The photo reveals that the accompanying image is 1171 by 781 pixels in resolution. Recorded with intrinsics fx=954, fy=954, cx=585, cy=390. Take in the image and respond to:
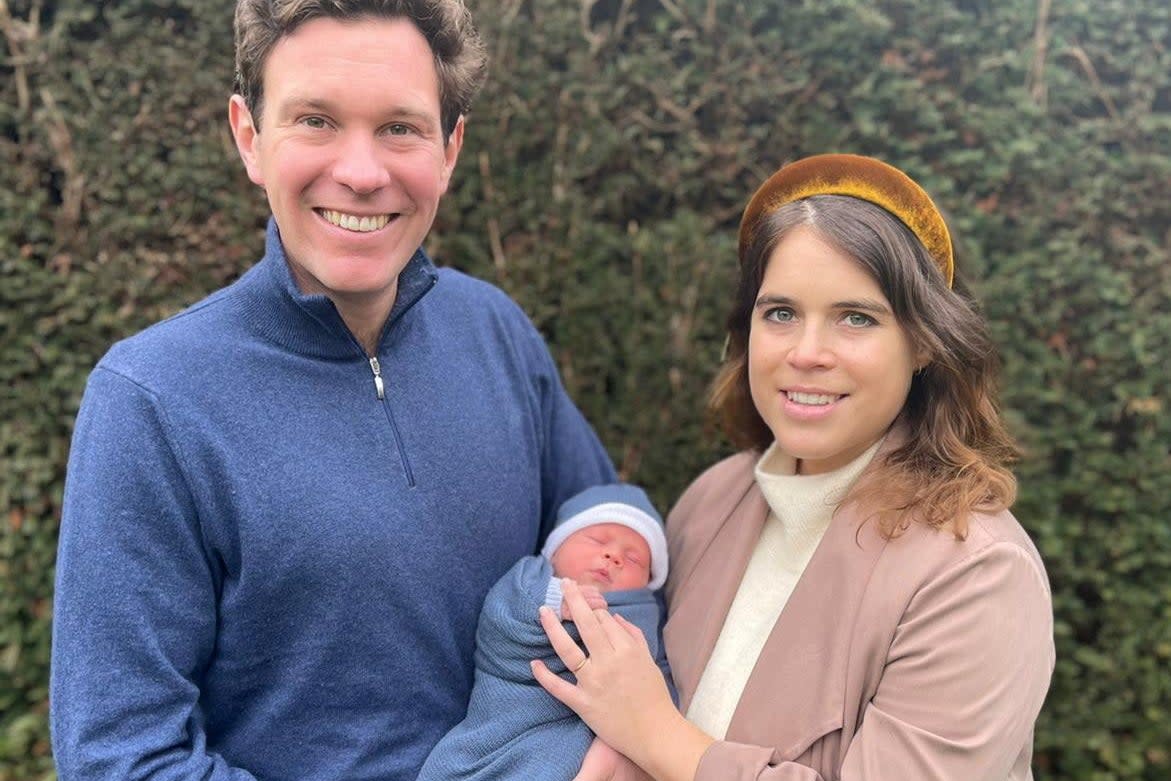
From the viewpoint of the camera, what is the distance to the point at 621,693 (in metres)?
1.92

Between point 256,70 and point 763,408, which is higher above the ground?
point 256,70

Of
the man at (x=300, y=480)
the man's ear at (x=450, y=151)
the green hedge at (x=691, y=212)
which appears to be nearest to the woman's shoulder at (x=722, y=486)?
the man at (x=300, y=480)

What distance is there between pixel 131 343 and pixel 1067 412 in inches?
111

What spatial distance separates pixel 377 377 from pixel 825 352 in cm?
90

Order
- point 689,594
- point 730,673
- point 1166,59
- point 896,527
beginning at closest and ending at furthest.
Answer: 1. point 896,527
2. point 730,673
3. point 689,594
4. point 1166,59

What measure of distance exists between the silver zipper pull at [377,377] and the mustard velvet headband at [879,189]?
95 cm

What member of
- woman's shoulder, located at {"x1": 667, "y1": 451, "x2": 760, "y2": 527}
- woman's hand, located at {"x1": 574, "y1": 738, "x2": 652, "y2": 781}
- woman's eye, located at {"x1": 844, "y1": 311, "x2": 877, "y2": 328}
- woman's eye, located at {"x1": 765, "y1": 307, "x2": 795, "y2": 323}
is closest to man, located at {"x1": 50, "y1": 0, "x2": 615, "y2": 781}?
woman's hand, located at {"x1": 574, "y1": 738, "x2": 652, "y2": 781}

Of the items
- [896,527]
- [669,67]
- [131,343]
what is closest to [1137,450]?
[896,527]

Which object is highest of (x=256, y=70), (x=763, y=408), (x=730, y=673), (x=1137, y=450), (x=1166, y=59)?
(x=1166, y=59)

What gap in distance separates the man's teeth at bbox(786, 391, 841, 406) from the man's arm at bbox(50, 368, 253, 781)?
1178 mm

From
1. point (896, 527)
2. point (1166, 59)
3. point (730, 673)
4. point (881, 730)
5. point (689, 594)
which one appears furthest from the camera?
point (1166, 59)

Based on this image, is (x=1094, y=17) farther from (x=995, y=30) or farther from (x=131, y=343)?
(x=131, y=343)

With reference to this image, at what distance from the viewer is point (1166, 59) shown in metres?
3.03

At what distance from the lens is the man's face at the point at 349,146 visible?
1771 mm
